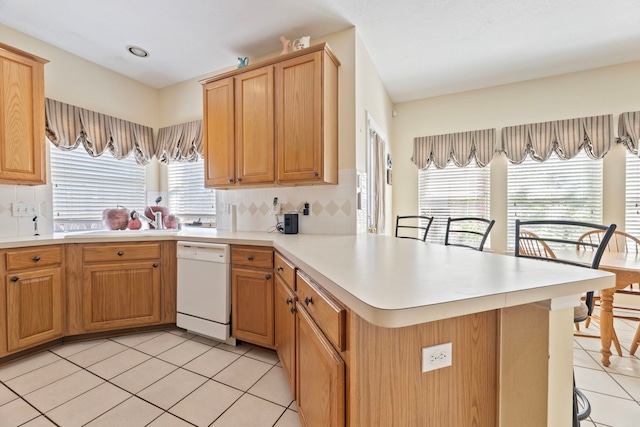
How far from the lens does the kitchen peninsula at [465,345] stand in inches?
28.7

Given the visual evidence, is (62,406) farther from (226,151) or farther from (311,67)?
(311,67)

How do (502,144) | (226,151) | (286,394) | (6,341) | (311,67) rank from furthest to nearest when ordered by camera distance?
(502,144), (226,151), (311,67), (6,341), (286,394)

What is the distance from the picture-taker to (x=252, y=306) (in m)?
2.09

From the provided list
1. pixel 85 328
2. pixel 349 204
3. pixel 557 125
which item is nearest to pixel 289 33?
pixel 349 204

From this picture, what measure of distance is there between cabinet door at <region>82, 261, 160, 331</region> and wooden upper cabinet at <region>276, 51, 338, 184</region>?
1496 millimetres

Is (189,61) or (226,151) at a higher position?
(189,61)

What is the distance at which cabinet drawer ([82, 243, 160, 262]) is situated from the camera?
90.6 inches

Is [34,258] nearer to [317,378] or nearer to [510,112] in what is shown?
[317,378]

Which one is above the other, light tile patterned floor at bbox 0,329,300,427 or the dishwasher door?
the dishwasher door

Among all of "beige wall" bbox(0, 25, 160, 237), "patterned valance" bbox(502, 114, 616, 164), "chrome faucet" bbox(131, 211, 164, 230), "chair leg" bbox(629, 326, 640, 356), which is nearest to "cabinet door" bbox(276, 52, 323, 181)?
"chrome faucet" bbox(131, 211, 164, 230)

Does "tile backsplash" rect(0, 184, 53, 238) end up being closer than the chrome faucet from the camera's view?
Yes

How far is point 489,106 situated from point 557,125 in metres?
0.80

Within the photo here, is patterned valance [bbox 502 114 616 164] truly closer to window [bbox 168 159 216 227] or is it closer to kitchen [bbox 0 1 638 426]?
kitchen [bbox 0 1 638 426]

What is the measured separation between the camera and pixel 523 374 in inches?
32.5
